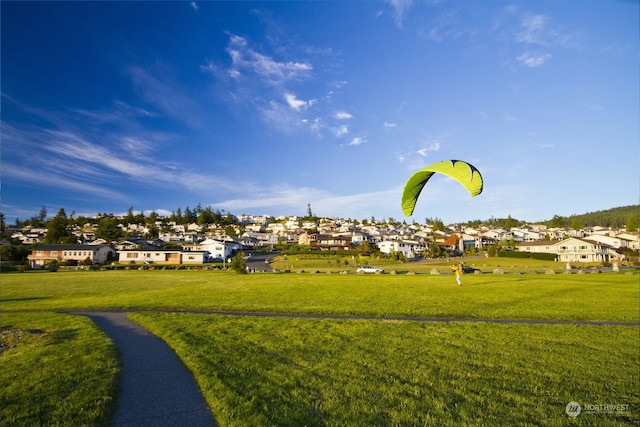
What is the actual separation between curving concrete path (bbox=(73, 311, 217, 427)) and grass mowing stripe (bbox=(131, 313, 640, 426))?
32 centimetres

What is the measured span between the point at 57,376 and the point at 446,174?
443 inches

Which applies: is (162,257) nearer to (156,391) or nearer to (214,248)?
(214,248)

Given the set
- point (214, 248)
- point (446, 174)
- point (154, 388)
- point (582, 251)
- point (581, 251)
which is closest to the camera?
point (154, 388)

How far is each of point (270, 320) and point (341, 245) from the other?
10679 centimetres

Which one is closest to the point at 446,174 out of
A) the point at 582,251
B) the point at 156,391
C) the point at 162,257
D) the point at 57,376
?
the point at 156,391

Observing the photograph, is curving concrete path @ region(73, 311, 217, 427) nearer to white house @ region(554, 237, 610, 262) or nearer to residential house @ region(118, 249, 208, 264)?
residential house @ region(118, 249, 208, 264)

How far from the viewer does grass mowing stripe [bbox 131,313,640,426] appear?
6.89 m

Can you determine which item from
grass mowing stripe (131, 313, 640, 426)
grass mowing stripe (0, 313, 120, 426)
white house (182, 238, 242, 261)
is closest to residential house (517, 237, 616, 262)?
white house (182, 238, 242, 261)

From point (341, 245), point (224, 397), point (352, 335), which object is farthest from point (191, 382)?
point (341, 245)

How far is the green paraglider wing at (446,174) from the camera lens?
7.80 meters

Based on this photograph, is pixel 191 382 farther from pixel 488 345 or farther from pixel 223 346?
pixel 488 345

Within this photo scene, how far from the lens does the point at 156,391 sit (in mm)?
8141

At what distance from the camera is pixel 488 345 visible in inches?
469

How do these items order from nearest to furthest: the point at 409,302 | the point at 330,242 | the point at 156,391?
1. the point at 156,391
2. the point at 409,302
3. the point at 330,242
